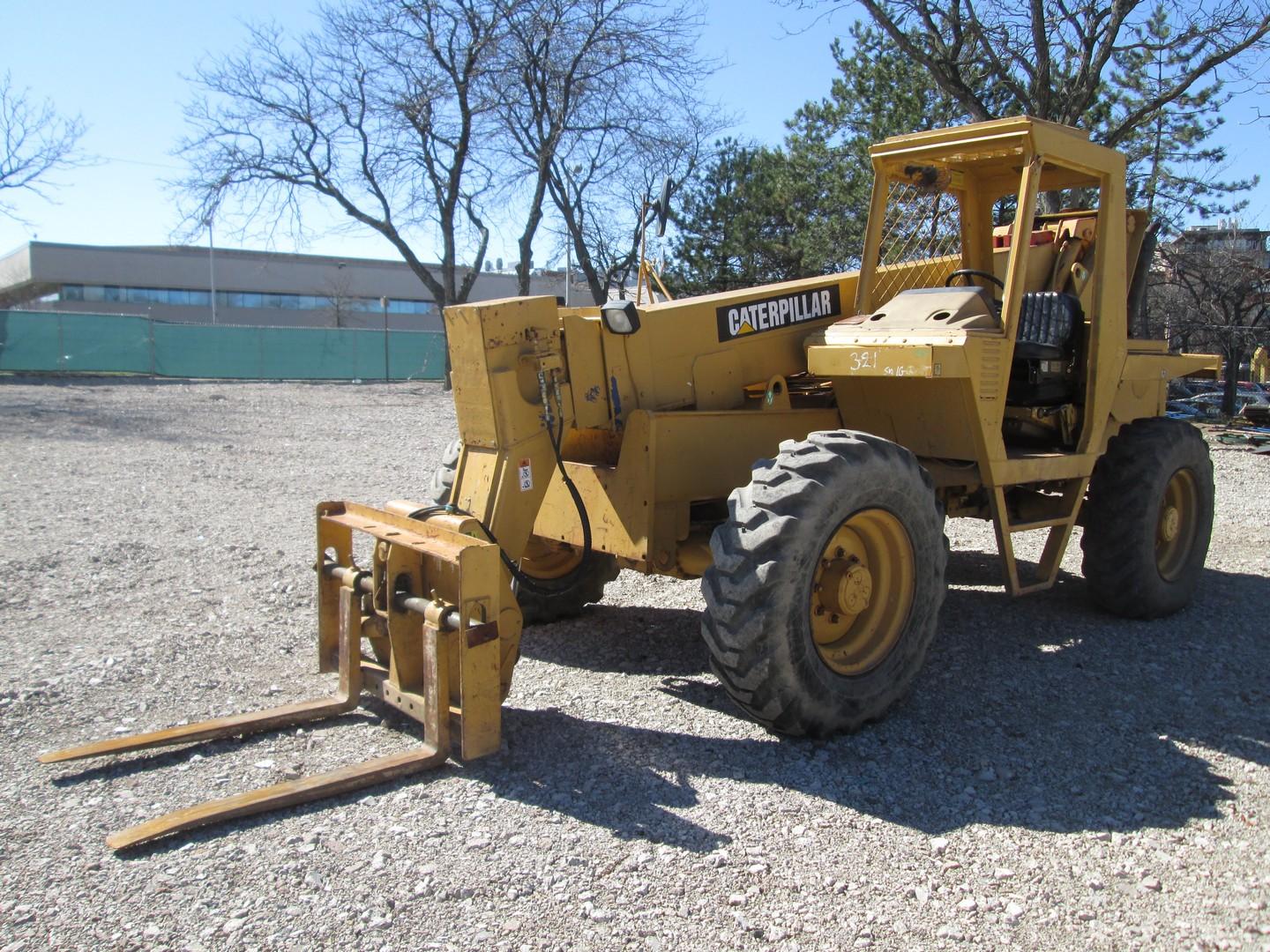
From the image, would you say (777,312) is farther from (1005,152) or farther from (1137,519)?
(1137,519)

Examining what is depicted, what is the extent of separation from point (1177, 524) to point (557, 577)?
13.4 feet

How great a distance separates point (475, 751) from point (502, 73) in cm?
2299

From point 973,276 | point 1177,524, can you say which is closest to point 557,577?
point 973,276

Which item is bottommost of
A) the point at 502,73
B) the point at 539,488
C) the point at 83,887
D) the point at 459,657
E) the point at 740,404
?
the point at 83,887

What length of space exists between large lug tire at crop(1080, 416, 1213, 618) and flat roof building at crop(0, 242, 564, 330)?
1807 inches

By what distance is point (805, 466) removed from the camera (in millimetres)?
4281

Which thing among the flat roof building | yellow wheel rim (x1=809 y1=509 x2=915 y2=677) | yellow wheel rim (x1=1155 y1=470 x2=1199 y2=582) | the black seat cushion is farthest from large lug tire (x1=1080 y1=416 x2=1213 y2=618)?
the flat roof building

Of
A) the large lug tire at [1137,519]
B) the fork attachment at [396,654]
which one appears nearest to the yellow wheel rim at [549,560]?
the fork attachment at [396,654]

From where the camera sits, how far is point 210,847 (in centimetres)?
340

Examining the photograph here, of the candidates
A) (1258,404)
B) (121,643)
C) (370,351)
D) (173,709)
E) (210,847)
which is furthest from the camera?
(370,351)

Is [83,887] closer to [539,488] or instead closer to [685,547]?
[539,488]

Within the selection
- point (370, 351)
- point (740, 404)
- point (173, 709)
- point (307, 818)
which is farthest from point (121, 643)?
point (370, 351)

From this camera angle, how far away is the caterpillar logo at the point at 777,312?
5.32 metres

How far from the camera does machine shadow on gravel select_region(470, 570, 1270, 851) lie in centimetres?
386
